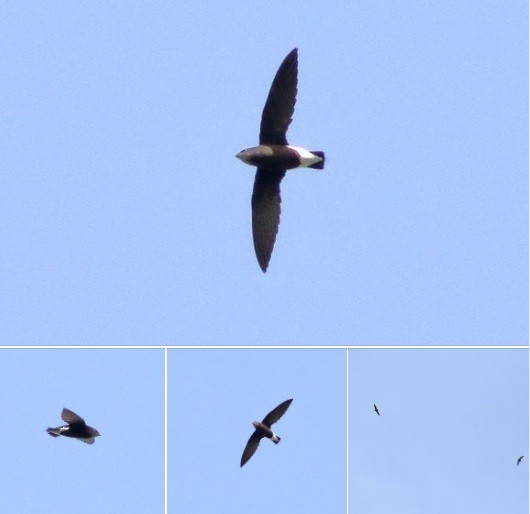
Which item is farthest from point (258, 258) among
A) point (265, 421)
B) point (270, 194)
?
point (265, 421)

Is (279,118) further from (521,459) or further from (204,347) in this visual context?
(521,459)

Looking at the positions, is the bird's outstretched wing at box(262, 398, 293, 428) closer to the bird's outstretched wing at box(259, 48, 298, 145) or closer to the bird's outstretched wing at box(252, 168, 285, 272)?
the bird's outstretched wing at box(252, 168, 285, 272)

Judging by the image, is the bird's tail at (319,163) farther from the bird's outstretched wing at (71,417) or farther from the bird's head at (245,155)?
the bird's outstretched wing at (71,417)

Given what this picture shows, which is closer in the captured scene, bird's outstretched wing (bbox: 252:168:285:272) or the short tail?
the short tail

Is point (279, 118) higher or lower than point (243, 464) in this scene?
higher

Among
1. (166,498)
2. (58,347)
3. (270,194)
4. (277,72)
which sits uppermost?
(277,72)

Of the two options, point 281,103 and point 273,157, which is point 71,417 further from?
point 281,103

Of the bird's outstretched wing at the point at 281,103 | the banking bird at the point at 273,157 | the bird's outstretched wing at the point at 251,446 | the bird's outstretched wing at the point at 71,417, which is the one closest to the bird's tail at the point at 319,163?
the banking bird at the point at 273,157

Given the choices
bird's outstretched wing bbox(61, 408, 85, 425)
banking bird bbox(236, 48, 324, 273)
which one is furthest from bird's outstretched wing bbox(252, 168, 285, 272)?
bird's outstretched wing bbox(61, 408, 85, 425)

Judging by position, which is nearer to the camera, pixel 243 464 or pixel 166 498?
pixel 166 498
